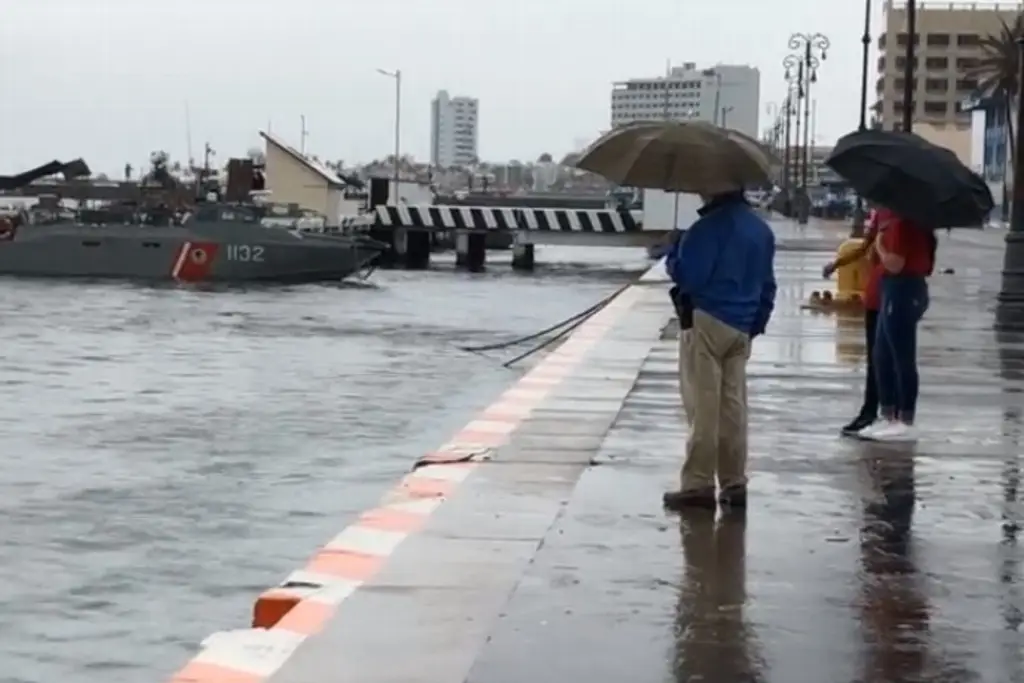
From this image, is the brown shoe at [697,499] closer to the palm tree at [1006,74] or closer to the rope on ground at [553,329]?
the rope on ground at [553,329]

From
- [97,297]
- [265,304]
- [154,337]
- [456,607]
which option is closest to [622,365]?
[456,607]

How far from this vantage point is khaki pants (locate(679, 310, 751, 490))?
8820 millimetres

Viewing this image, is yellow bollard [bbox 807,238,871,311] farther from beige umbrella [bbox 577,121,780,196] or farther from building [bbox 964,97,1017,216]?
building [bbox 964,97,1017,216]

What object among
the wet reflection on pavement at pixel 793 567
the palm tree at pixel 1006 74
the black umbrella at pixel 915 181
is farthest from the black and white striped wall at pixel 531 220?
the black umbrella at pixel 915 181

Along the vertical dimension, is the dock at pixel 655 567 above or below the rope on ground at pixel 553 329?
above

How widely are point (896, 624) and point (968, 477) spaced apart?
364 centimetres

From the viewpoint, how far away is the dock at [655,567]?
20.8 feet

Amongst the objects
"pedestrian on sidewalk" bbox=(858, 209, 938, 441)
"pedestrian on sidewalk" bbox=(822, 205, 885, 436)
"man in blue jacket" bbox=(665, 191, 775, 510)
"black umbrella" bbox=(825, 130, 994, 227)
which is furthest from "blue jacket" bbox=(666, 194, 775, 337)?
"pedestrian on sidewalk" bbox=(822, 205, 885, 436)

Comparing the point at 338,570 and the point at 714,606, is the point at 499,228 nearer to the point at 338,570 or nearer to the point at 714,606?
the point at 338,570

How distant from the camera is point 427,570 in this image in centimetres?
772

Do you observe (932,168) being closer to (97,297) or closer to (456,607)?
(456,607)

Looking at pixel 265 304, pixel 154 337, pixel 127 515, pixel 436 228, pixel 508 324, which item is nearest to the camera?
pixel 127 515

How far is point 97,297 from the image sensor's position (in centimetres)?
5303

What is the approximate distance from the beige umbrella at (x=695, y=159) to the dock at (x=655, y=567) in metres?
1.64
